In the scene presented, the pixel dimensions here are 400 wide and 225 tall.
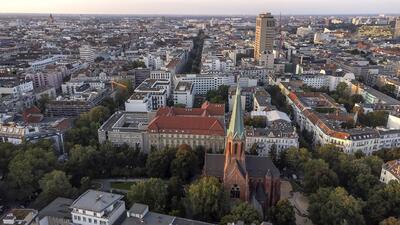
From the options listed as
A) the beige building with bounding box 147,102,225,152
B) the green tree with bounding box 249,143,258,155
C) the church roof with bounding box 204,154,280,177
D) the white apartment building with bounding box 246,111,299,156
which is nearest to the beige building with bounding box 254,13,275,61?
the white apartment building with bounding box 246,111,299,156

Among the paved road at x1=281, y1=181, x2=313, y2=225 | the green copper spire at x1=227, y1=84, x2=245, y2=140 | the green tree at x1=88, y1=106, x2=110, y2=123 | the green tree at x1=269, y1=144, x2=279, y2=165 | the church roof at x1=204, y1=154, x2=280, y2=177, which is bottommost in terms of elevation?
the paved road at x1=281, y1=181, x2=313, y2=225

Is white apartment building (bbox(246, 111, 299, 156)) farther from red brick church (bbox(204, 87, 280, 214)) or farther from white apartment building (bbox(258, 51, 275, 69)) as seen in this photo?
white apartment building (bbox(258, 51, 275, 69))

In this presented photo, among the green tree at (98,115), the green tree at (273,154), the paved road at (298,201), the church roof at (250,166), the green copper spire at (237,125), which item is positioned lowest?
the paved road at (298,201)

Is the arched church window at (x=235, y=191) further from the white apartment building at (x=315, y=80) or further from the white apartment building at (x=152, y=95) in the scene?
the white apartment building at (x=315, y=80)

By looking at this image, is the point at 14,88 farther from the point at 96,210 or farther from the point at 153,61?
the point at 96,210

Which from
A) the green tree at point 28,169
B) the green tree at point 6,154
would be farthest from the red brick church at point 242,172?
the green tree at point 6,154

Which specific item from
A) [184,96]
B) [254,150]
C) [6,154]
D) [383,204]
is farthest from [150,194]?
[184,96]
